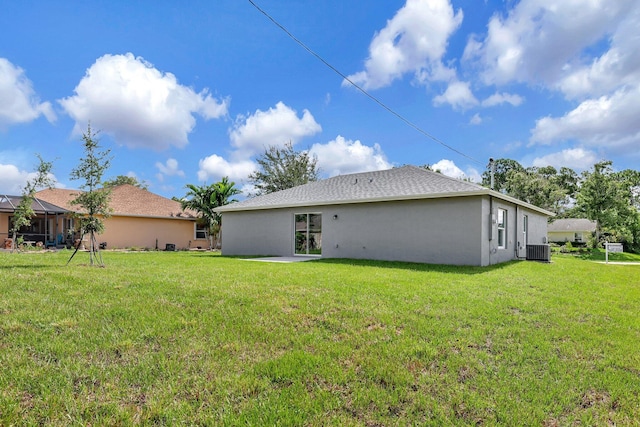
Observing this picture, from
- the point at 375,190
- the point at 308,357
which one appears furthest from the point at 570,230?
the point at 308,357

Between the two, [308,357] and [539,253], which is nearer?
[308,357]

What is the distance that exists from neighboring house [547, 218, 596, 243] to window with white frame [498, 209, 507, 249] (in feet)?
122

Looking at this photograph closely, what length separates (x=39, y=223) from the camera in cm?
2342

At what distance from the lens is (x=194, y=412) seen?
9.06ft

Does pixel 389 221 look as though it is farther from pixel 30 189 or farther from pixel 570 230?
pixel 570 230

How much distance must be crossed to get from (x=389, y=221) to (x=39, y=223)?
23.5 meters

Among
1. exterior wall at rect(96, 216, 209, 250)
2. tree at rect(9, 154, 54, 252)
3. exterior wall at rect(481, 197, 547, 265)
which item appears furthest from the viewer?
exterior wall at rect(96, 216, 209, 250)

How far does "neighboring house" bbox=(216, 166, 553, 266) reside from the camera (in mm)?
11883

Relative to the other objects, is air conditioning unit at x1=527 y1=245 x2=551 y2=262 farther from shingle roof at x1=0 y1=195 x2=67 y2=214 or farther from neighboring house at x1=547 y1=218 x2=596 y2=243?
neighboring house at x1=547 y1=218 x2=596 y2=243

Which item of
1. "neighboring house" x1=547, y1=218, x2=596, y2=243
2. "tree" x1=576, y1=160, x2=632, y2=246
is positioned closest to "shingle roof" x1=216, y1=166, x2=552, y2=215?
"tree" x1=576, y1=160, x2=632, y2=246

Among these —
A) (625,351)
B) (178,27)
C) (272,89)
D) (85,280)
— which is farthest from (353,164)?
(625,351)

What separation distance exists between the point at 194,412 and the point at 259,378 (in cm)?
67

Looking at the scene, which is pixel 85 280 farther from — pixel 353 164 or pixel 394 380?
pixel 353 164

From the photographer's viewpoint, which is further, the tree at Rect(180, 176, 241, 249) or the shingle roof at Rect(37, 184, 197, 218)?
the tree at Rect(180, 176, 241, 249)
